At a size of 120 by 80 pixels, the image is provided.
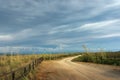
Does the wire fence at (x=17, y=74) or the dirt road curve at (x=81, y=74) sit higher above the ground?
the wire fence at (x=17, y=74)

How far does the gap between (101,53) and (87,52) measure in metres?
4.95

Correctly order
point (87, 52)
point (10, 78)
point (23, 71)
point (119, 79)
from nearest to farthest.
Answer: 1. point (10, 78)
2. point (119, 79)
3. point (23, 71)
4. point (87, 52)

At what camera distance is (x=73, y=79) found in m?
18.8

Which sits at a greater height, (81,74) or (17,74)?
(17,74)

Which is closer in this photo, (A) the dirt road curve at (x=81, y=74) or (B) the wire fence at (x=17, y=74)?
(B) the wire fence at (x=17, y=74)

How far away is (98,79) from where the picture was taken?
18.0m

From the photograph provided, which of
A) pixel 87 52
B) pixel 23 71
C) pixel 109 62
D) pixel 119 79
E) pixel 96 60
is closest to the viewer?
pixel 119 79

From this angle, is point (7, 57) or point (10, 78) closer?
point (10, 78)

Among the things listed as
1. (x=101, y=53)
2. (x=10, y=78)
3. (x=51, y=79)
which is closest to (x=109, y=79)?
(x=51, y=79)

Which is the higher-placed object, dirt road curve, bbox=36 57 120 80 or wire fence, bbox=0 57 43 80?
wire fence, bbox=0 57 43 80

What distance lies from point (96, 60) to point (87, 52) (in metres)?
8.52

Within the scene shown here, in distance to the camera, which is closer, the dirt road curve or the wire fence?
the wire fence

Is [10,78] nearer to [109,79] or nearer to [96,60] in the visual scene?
[109,79]

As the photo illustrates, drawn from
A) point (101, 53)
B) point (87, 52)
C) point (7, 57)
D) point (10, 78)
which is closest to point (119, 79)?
point (10, 78)
